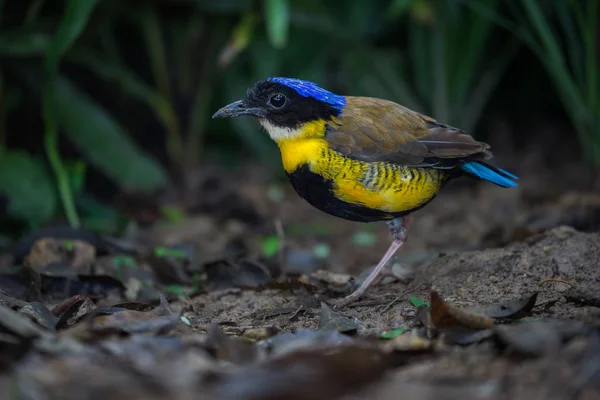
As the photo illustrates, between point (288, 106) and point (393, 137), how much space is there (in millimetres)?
526

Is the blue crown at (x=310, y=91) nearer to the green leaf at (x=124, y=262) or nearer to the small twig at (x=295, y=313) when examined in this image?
the small twig at (x=295, y=313)

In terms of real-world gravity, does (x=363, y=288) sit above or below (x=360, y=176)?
below

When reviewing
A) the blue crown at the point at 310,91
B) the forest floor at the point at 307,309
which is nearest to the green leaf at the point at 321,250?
the forest floor at the point at 307,309

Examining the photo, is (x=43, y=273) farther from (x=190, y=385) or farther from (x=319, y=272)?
(x=190, y=385)

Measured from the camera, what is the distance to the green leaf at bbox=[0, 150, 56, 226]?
580cm

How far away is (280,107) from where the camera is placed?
4.10 meters

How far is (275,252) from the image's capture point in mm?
5145

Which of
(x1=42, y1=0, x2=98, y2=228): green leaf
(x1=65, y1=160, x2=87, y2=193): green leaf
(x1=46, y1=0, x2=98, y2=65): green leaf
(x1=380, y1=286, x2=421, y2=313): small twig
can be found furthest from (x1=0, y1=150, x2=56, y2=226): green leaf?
(x1=380, y1=286, x2=421, y2=313): small twig

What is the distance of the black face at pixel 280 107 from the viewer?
160 inches

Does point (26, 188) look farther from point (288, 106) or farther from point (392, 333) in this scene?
point (392, 333)

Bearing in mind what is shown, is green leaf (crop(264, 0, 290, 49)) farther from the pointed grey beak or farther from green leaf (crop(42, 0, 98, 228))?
the pointed grey beak

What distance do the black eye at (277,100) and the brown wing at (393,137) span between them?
279mm

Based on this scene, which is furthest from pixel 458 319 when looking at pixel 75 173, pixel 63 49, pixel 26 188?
pixel 26 188

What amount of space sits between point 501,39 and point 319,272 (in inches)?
158
